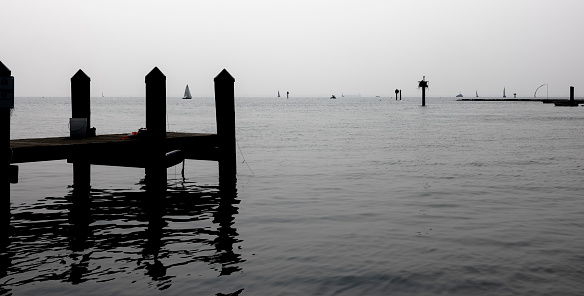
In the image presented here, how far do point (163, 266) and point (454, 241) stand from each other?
497 centimetres

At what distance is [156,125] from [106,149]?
129 centimetres

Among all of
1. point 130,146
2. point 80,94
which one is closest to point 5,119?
point 130,146

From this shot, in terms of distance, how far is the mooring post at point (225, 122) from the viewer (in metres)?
16.6

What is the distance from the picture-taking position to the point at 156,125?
47.6 feet

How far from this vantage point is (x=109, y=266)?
29.2 feet

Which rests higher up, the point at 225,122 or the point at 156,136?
the point at 225,122

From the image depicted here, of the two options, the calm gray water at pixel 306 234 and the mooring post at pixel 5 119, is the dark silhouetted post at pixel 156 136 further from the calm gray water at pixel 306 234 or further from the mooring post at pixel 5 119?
the mooring post at pixel 5 119

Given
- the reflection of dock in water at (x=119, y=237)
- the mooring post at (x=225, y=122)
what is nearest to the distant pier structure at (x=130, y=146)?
the mooring post at (x=225, y=122)

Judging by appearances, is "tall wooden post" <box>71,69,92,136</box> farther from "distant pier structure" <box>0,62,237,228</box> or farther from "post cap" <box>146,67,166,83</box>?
"post cap" <box>146,67,166,83</box>

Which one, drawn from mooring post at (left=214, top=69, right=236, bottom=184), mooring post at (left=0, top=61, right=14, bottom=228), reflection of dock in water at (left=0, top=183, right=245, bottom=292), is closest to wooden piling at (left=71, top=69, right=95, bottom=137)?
reflection of dock in water at (left=0, top=183, right=245, bottom=292)

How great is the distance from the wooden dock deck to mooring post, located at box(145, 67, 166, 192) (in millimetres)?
178

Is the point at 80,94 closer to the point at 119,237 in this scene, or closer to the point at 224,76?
the point at 224,76

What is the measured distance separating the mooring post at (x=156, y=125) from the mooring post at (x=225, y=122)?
233 cm

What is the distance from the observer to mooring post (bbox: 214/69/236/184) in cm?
1664
